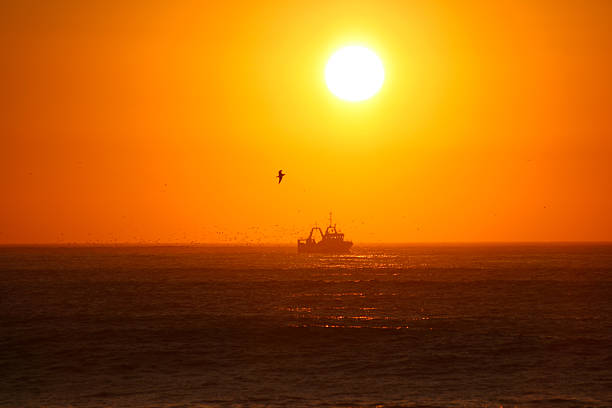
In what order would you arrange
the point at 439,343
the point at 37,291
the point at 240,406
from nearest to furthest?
the point at 240,406 → the point at 439,343 → the point at 37,291

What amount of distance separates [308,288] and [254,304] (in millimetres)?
24261

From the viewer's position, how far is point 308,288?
3743 inches

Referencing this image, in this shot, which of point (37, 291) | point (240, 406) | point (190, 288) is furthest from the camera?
point (190, 288)

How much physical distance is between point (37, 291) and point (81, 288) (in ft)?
22.9

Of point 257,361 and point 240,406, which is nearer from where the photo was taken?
point 240,406

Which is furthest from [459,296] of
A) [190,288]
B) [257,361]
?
[257,361]

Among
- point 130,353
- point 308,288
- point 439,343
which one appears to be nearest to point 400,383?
point 439,343

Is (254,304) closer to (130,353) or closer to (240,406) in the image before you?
(130,353)

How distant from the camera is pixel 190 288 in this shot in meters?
94.8

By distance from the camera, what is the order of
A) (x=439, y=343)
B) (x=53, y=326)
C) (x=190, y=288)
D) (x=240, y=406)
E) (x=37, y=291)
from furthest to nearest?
(x=190, y=288) → (x=37, y=291) → (x=53, y=326) → (x=439, y=343) → (x=240, y=406)

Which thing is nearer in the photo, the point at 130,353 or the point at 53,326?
the point at 130,353

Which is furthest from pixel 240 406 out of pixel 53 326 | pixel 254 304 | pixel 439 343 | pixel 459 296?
pixel 459 296

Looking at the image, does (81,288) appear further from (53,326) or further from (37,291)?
(53,326)

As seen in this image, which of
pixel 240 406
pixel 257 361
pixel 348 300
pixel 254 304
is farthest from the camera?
pixel 348 300
